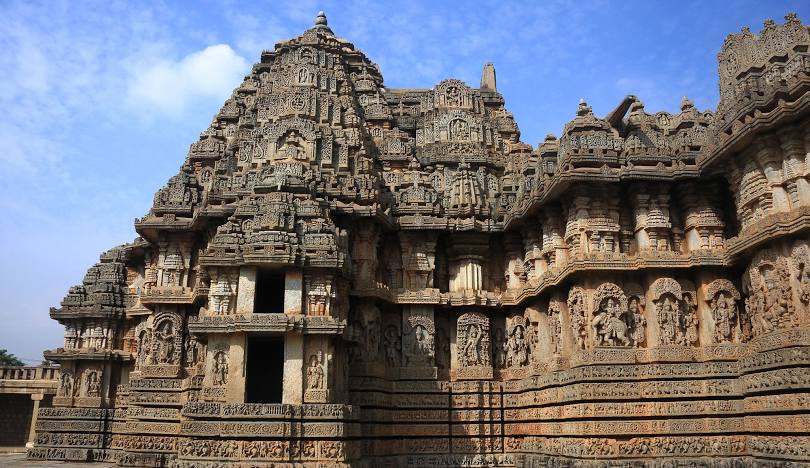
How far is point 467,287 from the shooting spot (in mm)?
20719

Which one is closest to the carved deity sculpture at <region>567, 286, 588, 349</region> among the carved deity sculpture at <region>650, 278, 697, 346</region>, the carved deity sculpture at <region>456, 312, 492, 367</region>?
the carved deity sculpture at <region>650, 278, 697, 346</region>

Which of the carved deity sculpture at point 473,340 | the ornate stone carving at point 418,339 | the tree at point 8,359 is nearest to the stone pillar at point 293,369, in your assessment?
the ornate stone carving at point 418,339

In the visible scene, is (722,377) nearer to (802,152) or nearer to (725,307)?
(725,307)

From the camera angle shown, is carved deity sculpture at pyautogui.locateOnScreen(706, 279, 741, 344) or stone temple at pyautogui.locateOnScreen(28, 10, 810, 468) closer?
stone temple at pyautogui.locateOnScreen(28, 10, 810, 468)

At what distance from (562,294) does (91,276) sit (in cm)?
1987

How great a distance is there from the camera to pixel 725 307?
15.5 meters

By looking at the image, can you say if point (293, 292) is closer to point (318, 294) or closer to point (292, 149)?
point (318, 294)

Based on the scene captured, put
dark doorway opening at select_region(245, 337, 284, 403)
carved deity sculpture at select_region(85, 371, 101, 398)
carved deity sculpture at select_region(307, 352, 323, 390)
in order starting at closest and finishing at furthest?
carved deity sculpture at select_region(307, 352, 323, 390)
dark doorway opening at select_region(245, 337, 284, 403)
carved deity sculpture at select_region(85, 371, 101, 398)

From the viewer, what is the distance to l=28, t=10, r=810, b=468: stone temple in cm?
1442

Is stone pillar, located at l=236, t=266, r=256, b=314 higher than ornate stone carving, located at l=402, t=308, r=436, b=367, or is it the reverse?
stone pillar, located at l=236, t=266, r=256, b=314

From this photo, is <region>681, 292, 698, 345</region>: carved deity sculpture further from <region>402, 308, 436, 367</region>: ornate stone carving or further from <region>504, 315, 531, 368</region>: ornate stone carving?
<region>402, 308, 436, 367</region>: ornate stone carving

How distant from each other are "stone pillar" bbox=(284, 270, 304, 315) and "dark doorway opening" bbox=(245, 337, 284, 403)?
2512mm

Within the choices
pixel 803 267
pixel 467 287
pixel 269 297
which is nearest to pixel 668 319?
pixel 803 267

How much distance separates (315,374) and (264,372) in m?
3.35
